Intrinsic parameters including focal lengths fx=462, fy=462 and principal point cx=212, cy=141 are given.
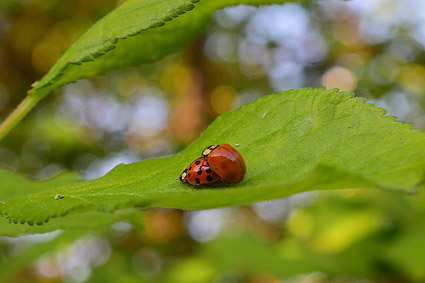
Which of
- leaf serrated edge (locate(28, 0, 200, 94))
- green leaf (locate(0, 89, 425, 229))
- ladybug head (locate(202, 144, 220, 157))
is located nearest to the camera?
green leaf (locate(0, 89, 425, 229))

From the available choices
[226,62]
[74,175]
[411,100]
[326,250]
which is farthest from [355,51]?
[74,175]

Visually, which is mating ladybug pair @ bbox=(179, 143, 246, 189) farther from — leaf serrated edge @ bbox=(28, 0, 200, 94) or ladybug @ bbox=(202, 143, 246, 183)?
leaf serrated edge @ bbox=(28, 0, 200, 94)

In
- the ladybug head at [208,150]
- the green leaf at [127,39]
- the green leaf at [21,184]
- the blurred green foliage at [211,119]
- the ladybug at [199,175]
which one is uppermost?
the green leaf at [127,39]

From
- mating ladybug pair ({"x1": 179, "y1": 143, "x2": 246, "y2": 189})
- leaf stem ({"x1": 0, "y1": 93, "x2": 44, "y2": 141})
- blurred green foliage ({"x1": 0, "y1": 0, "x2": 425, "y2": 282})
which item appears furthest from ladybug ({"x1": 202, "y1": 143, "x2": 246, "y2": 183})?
blurred green foliage ({"x1": 0, "y1": 0, "x2": 425, "y2": 282})

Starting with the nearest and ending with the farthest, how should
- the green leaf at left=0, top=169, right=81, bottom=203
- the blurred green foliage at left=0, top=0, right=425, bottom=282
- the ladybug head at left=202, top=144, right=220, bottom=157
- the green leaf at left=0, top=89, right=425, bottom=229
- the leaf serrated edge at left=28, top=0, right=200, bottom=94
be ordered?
the green leaf at left=0, top=89, right=425, bottom=229 → the leaf serrated edge at left=28, top=0, right=200, bottom=94 → the ladybug head at left=202, top=144, right=220, bottom=157 → the green leaf at left=0, top=169, right=81, bottom=203 → the blurred green foliage at left=0, top=0, right=425, bottom=282

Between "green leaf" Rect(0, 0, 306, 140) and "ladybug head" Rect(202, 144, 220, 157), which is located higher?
"green leaf" Rect(0, 0, 306, 140)

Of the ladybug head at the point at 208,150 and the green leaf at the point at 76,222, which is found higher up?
the ladybug head at the point at 208,150

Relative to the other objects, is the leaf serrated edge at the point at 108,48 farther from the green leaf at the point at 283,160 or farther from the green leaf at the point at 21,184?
the green leaf at the point at 21,184

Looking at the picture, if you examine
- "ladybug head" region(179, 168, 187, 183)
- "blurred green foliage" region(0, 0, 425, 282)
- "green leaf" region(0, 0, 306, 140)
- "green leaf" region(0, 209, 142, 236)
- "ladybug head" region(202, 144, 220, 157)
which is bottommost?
"blurred green foliage" region(0, 0, 425, 282)

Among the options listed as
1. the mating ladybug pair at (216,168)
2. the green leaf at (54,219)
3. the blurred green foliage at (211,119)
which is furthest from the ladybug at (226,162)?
the blurred green foliage at (211,119)

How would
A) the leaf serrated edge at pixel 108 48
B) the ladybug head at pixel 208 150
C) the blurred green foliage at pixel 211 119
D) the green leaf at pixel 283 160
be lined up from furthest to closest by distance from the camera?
the blurred green foliage at pixel 211 119 < the ladybug head at pixel 208 150 < the leaf serrated edge at pixel 108 48 < the green leaf at pixel 283 160
